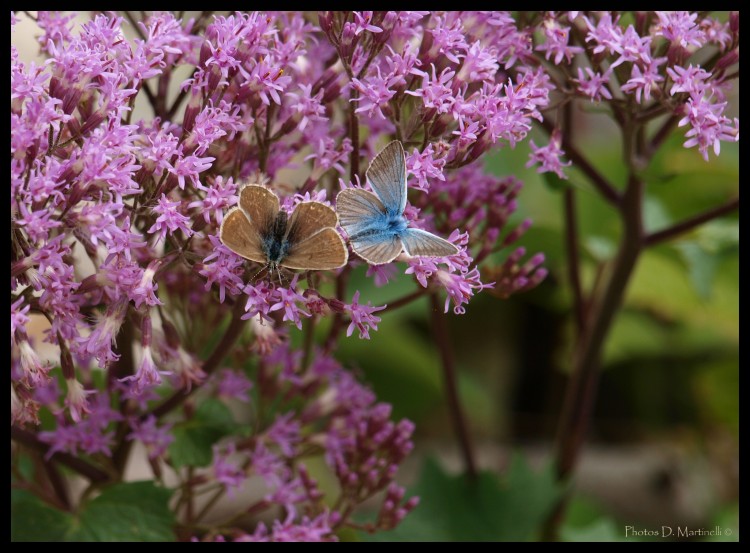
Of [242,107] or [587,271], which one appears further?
[587,271]

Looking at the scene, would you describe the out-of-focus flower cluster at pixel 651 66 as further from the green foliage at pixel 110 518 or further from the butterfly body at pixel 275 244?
the green foliage at pixel 110 518

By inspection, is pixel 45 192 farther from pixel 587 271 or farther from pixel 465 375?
pixel 465 375

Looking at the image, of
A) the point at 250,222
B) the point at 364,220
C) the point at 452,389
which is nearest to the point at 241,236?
the point at 250,222

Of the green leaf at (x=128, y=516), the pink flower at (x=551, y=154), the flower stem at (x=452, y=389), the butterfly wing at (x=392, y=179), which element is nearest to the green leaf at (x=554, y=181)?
the pink flower at (x=551, y=154)

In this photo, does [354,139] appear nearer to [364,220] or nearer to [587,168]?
[364,220]
